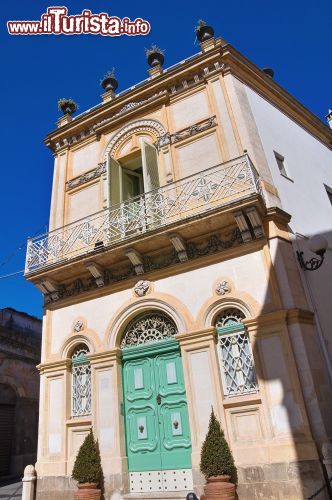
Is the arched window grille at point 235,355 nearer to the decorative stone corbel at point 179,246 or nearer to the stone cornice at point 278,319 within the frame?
the stone cornice at point 278,319

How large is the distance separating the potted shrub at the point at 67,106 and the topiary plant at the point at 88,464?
32.3 feet

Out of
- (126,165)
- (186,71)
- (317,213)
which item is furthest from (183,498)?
(186,71)

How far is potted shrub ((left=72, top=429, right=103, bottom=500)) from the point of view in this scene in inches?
279

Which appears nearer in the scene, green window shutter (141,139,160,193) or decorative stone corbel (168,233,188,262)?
decorative stone corbel (168,233,188,262)

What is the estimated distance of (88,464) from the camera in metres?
7.34

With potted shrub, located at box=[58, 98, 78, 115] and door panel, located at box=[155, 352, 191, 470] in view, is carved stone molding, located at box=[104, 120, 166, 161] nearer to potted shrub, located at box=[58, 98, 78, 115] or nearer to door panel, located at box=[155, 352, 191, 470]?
potted shrub, located at box=[58, 98, 78, 115]

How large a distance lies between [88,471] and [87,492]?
0.33 m

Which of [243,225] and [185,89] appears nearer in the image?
[243,225]

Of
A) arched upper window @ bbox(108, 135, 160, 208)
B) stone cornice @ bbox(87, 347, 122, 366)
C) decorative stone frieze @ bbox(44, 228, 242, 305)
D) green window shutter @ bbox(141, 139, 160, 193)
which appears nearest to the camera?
decorative stone frieze @ bbox(44, 228, 242, 305)

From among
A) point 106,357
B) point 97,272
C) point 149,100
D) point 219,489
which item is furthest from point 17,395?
point 149,100

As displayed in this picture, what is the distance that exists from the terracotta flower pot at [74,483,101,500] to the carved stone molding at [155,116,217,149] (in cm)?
765

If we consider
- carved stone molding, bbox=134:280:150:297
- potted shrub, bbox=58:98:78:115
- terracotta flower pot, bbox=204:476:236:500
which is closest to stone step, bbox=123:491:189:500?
terracotta flower pot, bbox=204:476:236:500

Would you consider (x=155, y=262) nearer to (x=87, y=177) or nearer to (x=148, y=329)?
(x=148, y=329)

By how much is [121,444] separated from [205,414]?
1.86 meters
